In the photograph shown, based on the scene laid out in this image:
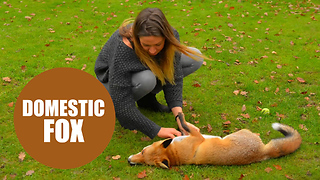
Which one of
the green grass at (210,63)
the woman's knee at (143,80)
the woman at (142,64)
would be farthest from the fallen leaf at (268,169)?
the woman's knee at (143,80)

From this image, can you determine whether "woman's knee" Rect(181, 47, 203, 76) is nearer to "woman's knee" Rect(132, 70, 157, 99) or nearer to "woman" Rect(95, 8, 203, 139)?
"woman" Rect(95, 8, 203, 139)

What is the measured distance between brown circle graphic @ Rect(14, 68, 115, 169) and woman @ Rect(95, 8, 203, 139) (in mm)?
230

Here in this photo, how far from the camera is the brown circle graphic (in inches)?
118

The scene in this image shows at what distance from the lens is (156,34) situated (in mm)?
2668

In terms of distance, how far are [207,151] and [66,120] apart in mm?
1570

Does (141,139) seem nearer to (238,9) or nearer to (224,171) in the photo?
(224,171)

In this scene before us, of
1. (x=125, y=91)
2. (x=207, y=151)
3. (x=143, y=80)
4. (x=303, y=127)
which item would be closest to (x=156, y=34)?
(x=143, y=80)

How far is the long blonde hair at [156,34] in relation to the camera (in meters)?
2.67

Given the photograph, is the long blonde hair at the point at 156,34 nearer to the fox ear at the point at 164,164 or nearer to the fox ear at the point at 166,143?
the fox ear at the point at 166,143

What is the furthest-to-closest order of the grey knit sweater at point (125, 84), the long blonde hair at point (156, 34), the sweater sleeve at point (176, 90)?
the sweater sleeve at point (176, 90) < the grey knit sweater at point (125, 84) < the long blonde hair at point (156, 34)

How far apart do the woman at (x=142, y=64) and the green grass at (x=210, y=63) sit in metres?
0.50

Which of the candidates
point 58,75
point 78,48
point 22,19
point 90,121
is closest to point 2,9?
point 22,19

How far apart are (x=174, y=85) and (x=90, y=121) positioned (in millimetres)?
1087

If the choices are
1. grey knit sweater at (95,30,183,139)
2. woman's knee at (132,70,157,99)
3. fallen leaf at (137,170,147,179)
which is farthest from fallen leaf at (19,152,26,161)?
woman's knee at (132,70,157,99)
